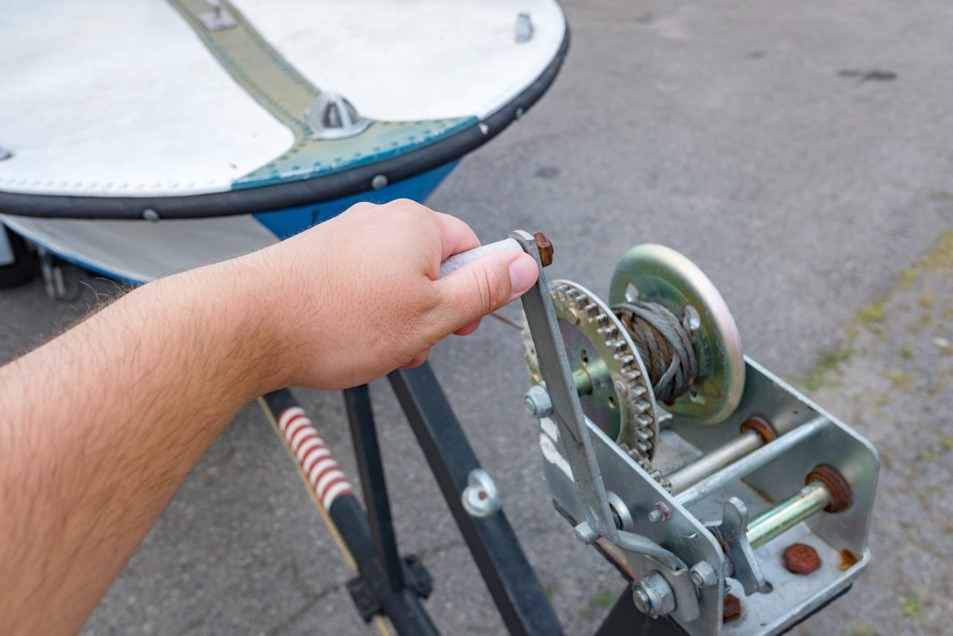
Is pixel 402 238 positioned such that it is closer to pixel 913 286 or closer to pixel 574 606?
pixel 574 606

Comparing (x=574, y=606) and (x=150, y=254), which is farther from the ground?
(x=150, y=254)

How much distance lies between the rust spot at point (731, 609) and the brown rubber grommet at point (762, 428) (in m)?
0.18

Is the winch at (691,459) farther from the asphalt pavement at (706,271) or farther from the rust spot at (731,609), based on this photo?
the asphalt pavement at (706,271)

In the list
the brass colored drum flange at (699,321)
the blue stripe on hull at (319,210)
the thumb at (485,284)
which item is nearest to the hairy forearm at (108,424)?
the thumb at (485,284)

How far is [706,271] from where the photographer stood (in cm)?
279

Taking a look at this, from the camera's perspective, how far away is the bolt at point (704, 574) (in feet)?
2.22

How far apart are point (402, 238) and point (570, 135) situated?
3.18 metres

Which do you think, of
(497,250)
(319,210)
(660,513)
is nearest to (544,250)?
(497,250)

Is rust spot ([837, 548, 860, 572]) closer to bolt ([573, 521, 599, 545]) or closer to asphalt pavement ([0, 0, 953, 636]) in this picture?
bolt ([573, 521, 599, 545])

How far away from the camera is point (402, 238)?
703 mm

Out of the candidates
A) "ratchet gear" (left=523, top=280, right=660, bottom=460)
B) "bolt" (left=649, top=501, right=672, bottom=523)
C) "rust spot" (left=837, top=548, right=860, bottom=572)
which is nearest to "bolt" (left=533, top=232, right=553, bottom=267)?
"ratchet gear" (left=523, top=280, right=660, bottom=460)

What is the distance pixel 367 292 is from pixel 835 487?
0.50 m

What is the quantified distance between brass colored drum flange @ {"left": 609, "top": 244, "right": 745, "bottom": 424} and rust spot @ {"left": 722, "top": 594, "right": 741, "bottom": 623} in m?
0.21

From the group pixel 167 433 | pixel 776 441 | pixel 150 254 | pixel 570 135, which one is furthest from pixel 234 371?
pixel 570 135
